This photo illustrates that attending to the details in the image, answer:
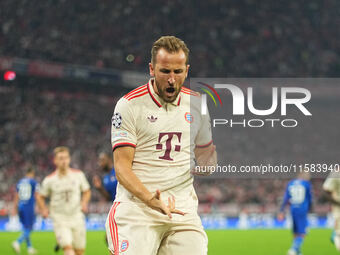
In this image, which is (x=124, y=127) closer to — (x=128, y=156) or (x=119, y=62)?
(x=128, y=156)

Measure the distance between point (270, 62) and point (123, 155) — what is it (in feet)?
102

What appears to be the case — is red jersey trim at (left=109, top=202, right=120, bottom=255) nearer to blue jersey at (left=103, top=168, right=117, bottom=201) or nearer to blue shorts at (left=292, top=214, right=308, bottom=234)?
blue jersey at (left=103, top=168, right=117, bottom=201)

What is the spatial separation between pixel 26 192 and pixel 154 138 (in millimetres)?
11174

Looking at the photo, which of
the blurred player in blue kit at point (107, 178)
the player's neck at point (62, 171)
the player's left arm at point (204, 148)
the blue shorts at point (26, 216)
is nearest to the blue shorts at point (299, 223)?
the blurred player in blue kit at point (107, 178)

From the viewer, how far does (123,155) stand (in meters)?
3.96

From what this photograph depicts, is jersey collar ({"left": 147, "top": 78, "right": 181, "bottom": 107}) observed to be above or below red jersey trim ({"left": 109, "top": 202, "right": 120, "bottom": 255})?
above

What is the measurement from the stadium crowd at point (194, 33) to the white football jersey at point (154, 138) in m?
26.5

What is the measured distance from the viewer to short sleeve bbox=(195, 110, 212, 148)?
4305 millimetres

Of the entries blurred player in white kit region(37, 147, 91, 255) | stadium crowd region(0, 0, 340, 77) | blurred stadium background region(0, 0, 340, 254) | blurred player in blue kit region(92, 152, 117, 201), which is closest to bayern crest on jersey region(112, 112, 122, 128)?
blurred player in blue kit region(92, 152, 117, 201)

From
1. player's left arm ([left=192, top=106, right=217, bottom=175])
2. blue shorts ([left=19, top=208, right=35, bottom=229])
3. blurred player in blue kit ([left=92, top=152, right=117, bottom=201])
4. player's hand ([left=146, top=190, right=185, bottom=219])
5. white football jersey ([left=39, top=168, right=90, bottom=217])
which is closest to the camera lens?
player's hand ([left=146, top=190, right=185, bottom=219])

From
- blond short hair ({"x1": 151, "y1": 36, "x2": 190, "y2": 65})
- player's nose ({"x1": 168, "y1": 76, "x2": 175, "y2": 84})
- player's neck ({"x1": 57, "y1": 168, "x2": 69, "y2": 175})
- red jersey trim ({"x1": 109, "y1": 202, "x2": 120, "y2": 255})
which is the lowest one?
red jersey trim ({"x1": 109, "y1": 202, "x2": 120, "y2": 255})

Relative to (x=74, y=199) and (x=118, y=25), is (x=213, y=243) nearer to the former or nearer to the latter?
(x=74, y=199)

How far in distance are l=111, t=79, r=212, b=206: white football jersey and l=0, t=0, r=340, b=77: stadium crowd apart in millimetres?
26485

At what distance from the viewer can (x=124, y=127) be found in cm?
397
